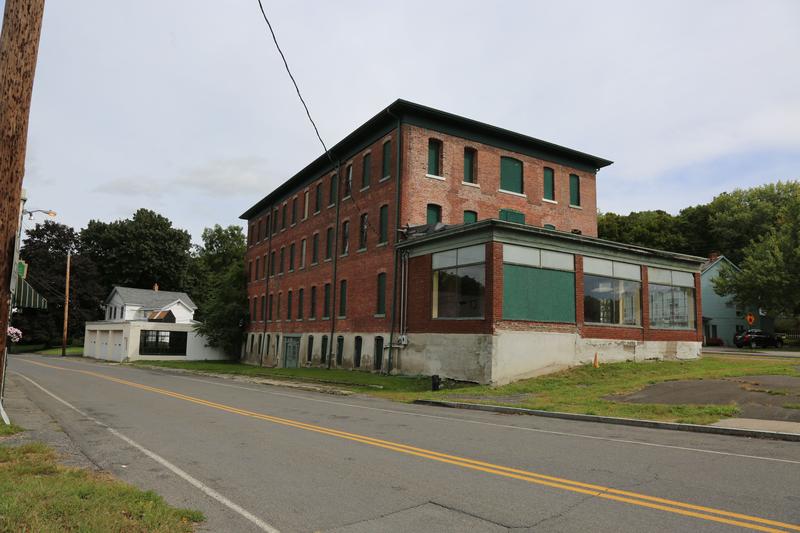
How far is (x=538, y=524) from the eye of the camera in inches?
215

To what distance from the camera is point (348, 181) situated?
115 feet

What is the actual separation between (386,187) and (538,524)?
2566cm

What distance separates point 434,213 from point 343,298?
8.06 metres

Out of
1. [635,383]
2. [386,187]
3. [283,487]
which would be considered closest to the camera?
[283,487]

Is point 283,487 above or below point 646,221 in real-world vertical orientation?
below

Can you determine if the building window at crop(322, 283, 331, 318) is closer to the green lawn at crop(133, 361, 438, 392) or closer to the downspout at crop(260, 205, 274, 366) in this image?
the green lawn at crop(133, 361, 438, 392)

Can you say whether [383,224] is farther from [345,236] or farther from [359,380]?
[359,380]

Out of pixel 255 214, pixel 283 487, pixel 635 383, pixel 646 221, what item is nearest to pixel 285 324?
pixel 255 214

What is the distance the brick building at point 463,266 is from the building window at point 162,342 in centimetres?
1622

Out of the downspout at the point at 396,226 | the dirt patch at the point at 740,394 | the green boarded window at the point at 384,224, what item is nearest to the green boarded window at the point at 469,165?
the downspout at the point at 396,226

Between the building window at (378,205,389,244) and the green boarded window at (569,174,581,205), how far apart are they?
1212 cm

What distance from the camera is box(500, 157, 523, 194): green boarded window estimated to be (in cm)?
3266

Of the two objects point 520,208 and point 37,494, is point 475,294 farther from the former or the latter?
point 37,494

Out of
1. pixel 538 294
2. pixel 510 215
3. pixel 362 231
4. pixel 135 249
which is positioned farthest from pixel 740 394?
pixel 135 249
